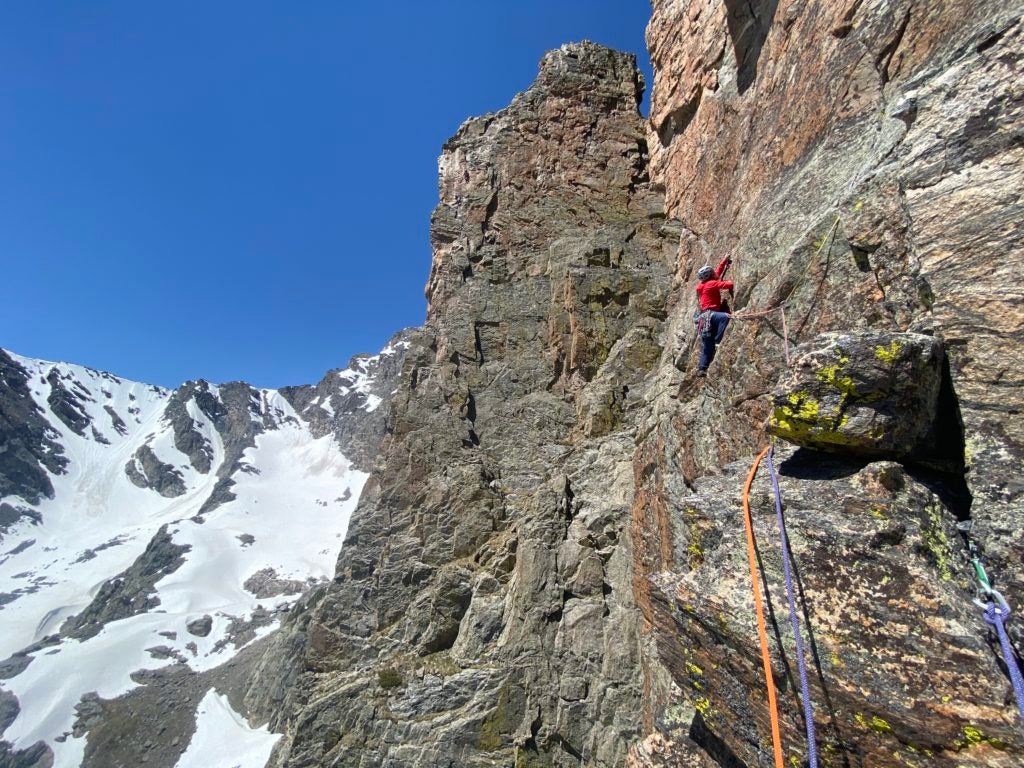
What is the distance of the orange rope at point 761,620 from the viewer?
5479mm

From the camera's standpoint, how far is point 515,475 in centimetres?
2756

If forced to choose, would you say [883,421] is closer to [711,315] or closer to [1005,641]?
[1005,641]

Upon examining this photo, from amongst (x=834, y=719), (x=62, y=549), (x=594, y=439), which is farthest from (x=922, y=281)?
(x=62, y=549)

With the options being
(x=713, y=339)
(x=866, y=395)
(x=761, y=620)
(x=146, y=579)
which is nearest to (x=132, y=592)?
(x=146, y=579)

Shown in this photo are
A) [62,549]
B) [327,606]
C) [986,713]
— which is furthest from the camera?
[62,549]

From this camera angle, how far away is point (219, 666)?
315ft

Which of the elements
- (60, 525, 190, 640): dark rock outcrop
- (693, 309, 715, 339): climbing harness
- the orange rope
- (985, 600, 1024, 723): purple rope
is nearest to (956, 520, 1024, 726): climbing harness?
(985, 600, 1024, 723): purple rope

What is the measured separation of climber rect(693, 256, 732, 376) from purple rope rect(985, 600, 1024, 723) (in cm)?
777

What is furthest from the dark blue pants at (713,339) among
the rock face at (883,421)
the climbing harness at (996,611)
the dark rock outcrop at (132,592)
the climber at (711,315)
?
the dark rock outcrop at (132,592)

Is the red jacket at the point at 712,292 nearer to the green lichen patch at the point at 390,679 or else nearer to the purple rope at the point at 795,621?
the purple rope at the point at 795,621

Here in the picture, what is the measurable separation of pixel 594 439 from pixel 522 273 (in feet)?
41.2

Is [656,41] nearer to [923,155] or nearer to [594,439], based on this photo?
[594,439]

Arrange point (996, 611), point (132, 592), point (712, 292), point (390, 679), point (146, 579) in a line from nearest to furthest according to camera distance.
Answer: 1. point (996, 611)
2. point (712, 292)
3. point (390, 679)
4. point (132, 592)
5. point (146, 579)

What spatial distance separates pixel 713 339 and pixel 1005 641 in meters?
8.74
